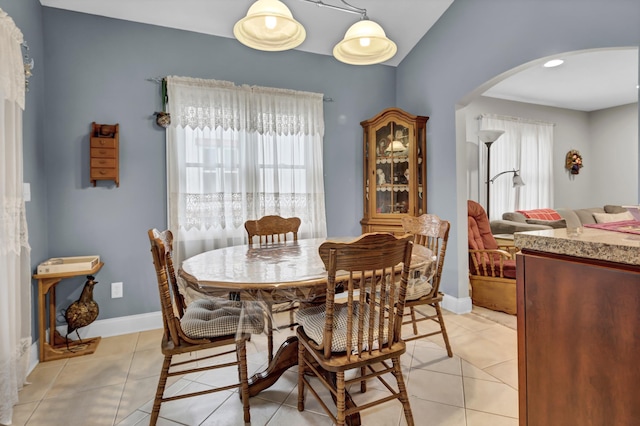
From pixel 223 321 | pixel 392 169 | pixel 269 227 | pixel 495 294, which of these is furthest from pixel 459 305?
pixel 223 321

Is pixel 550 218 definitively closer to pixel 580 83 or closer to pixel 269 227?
pixel 580 83

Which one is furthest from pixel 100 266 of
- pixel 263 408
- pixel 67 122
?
pixel 263 408

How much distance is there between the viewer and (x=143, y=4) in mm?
2605

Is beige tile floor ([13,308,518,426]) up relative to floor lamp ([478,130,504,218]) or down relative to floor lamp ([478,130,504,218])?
down

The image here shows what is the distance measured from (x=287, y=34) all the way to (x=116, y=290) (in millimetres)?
2387

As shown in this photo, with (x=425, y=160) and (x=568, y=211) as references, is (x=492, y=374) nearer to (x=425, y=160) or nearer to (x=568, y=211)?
(x=425, y=160)

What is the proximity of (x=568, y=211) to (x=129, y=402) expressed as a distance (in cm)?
565

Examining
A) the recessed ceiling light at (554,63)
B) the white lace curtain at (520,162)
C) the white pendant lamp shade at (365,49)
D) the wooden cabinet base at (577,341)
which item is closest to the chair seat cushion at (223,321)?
the wooden cabinet base at (577,341)

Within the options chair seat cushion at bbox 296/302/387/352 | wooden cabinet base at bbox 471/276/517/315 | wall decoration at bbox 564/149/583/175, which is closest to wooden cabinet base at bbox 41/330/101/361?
chair seat cushion at bbox 296/302/387/352

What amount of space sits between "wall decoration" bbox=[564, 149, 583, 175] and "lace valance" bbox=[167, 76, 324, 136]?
4641 mm

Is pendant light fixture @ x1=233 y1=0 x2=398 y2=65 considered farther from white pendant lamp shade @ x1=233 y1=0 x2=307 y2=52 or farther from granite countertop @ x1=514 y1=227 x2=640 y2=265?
granite countertop @ x1=514 y1=227 x2=640 y2=265

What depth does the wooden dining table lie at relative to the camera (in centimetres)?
142

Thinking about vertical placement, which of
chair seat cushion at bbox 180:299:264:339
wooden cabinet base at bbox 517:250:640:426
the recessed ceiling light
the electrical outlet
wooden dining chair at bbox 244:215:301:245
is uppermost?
the recessed ceiling light

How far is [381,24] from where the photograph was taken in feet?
10.5
